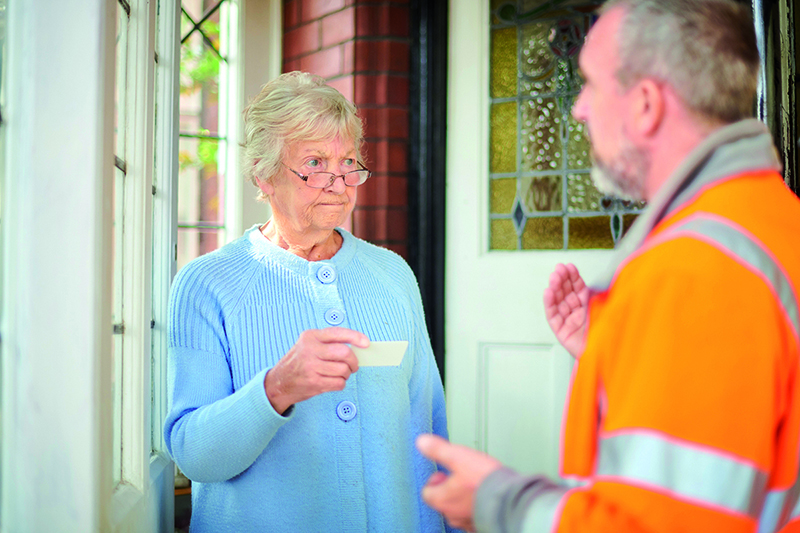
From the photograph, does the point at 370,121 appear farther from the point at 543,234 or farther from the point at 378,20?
the point at 543,234

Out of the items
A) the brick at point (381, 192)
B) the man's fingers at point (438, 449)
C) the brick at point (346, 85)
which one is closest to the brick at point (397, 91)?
the brick at point (346, 85)

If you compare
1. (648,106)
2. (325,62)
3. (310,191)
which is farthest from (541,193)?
(648,106)

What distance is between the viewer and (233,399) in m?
1.22

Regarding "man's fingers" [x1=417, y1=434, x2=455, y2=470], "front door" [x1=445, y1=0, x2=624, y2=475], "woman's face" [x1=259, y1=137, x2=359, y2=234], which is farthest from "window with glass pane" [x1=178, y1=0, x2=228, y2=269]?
"man's fingers" [x1=417, y1=434, x2=455, y2=470]

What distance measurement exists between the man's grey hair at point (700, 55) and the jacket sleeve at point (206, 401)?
89 cm

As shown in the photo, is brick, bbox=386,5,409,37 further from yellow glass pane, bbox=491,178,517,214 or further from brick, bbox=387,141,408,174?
yellow glass pane, bbox=491,178,517,214

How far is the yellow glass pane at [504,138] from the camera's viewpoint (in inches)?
92.9

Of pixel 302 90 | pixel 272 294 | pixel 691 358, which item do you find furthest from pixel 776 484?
pixel 302 90

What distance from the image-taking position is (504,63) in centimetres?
237

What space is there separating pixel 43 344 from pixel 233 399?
0.39 metres

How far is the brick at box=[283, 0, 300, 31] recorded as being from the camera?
8.40 ft

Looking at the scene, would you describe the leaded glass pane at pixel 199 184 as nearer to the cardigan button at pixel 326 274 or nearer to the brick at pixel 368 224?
the brick at pixel 368 224

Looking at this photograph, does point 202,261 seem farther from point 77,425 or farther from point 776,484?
point 776,484

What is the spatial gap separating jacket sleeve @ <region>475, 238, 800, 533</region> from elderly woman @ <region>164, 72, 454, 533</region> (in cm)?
60
